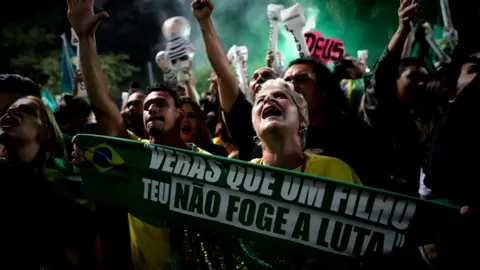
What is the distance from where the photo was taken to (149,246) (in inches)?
108

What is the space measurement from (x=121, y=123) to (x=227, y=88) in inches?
29.4

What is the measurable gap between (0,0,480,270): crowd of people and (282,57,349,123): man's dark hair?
0.01 metres

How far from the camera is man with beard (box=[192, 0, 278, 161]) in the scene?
3.38 meters

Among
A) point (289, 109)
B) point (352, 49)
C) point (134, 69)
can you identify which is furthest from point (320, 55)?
point (134, 69)

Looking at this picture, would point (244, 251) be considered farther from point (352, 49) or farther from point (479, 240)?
point (352, 49)

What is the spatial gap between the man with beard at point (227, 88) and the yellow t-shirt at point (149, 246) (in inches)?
39.5

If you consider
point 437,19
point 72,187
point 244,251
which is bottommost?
point 244,251

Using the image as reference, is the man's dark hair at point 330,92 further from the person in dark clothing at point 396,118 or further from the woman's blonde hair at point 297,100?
the woman's blonde hair at point 297,100

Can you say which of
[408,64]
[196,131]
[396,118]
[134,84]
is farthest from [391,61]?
[134,84]

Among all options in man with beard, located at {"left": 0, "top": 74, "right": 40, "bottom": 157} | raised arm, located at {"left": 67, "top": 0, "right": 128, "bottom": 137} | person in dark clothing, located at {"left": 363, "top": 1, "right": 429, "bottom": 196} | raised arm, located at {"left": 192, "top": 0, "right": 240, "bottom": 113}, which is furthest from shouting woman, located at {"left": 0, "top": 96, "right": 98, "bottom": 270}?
person in dark clothing, located at {"left": 363, "top": 1, "right": 429, "bottom": 196}

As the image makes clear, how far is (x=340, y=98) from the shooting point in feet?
11.9

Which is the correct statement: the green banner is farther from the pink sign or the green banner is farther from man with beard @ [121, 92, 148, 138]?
the pink sign

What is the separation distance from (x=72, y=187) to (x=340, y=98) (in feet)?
6.34

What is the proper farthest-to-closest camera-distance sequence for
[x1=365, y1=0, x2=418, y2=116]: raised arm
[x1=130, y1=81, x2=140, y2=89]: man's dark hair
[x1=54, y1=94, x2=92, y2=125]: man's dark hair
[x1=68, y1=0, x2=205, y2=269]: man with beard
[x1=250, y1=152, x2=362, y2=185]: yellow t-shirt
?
[x1=130, y1=81, x2=140, y2=89]: man's dark hair → [x1=54, y1=94, x2=92, y2=125]: man's dark hair → [x1=365, y1=0, x2=418, y2=116]: raised arm → [x1=68, y1=0, x2=205, y2=269]: man with beard → [x1=250, y1=152, x2=362, y2=185]: yellow t-shirt
